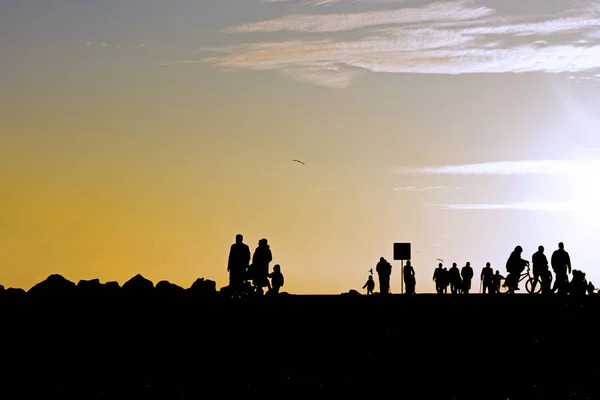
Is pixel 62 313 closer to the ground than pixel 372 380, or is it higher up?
higher up

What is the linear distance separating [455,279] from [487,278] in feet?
4.55

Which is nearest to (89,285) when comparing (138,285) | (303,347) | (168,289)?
(138,285)

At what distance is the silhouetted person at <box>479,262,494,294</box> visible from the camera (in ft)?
209

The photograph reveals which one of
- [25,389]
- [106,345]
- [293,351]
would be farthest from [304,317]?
[25,389]

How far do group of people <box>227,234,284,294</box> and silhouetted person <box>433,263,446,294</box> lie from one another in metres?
14.2

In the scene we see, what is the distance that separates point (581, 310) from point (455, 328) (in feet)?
15.6

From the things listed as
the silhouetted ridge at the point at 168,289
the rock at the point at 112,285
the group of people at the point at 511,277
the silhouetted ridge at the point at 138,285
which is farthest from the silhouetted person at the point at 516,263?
the rock at the point at 112,285

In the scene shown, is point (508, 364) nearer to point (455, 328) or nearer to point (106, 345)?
point (455, 328)

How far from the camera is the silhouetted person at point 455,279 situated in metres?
63.9

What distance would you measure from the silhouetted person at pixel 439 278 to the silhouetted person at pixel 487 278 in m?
1.78

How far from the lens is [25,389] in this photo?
143 feet

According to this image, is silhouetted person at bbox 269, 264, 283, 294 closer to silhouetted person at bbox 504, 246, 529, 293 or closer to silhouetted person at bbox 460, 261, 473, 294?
silhouetted person at bbox 504, 246, 529, 293

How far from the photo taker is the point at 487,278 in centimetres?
6372

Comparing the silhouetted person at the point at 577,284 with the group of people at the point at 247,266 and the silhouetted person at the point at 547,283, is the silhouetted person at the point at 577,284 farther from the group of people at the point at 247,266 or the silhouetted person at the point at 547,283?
the group of people at the point at 247,266
